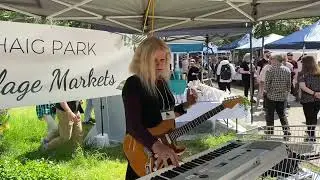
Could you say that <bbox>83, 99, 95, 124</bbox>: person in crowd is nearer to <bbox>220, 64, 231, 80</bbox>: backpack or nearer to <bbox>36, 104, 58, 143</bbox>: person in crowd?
<bbox>36, 104, 58, 143</bbox>: person in crowd

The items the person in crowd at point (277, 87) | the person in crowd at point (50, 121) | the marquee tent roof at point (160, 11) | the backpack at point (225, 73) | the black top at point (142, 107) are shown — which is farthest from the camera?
the backpack at point (225, 73)

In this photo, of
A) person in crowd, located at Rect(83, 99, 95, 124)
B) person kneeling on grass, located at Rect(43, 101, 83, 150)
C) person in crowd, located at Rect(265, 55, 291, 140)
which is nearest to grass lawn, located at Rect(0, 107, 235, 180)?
person kneeling on grass, located at Rect(43, 101, 83, 150)

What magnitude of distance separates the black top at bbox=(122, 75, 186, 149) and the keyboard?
0.45 metres

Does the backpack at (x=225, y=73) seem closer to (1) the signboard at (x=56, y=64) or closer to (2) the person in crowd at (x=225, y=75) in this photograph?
(2) the person in crowd at (x=225, y=75)

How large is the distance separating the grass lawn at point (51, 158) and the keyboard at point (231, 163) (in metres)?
2.12

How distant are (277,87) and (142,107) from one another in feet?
16.9

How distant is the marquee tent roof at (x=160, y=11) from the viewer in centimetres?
372

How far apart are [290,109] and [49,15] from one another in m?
9.27

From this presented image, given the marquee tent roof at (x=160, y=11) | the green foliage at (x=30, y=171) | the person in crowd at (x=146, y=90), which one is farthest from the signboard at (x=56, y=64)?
the person in crowd at (x=146, y=90)

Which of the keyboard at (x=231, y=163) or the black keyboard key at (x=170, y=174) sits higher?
the keyboard at (x=231, y=163)

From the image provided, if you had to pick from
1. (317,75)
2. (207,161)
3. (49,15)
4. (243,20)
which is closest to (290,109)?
(317,75)

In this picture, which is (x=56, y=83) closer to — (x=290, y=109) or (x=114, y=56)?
(x=114, y=56)

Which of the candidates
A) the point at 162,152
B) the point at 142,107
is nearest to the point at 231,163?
the point at 162,152

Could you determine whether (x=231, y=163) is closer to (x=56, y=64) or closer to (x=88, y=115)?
(x=56, y=64)
